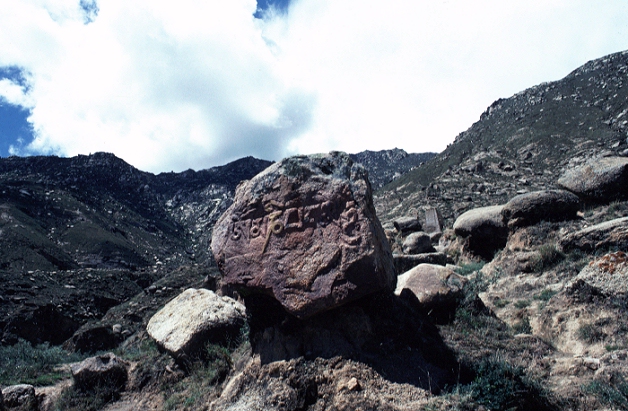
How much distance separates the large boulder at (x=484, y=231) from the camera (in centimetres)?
993

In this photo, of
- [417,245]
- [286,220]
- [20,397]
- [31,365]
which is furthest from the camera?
[417,245]

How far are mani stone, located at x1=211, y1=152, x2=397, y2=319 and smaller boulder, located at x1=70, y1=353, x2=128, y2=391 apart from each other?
2.87m

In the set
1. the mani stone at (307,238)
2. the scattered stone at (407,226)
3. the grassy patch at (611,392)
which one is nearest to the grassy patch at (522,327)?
the grassy patch at (611,392)

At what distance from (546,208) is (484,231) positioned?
164 cm

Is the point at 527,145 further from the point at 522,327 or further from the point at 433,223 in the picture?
the point at 522,327

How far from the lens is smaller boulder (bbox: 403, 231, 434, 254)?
12062 mm

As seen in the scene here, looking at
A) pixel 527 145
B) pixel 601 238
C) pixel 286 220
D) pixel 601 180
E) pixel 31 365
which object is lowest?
pixel 601 238

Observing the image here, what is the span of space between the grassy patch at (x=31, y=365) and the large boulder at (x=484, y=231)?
372 inches

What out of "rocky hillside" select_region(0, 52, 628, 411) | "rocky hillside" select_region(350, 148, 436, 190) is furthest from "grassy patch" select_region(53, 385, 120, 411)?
"rocky hillside" select_region(350, 148, 436, 190)

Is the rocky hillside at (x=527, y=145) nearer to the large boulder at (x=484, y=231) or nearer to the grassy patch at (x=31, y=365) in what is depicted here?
the large boulder at (x=484, y=231)

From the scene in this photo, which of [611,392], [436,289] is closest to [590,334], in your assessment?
[611,392]

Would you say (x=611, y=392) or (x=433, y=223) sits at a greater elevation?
(x=433, y=223)

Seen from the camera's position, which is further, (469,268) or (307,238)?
(469,268)

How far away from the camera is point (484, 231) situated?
1027 centimetres
